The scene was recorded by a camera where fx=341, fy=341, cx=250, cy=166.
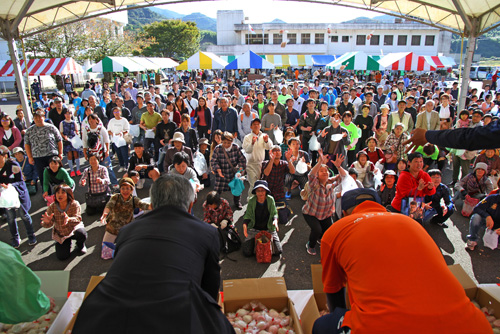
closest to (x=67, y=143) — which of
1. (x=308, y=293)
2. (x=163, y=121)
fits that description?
(x=163, y=121)

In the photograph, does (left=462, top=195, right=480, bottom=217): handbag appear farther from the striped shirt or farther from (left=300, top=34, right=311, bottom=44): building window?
(left=300, top=34, right=311, bottom=44): building window

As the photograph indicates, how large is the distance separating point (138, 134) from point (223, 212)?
14.4 feet

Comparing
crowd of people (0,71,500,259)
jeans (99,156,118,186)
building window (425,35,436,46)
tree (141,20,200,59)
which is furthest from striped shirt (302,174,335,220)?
tree (141,20,200,59)

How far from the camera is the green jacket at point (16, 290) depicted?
2178 mm

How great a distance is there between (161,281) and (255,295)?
1835mm

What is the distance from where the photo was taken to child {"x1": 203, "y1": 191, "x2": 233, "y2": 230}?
4.93 metres

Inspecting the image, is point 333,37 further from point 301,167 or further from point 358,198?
point 358,198

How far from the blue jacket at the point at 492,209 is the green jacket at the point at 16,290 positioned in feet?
17.9

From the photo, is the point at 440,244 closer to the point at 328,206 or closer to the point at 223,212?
the point at 328,206

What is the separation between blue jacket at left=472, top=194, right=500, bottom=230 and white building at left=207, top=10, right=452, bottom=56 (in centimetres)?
4989

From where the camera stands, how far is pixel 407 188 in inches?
203

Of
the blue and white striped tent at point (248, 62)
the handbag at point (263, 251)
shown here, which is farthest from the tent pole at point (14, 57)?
the blue and white striped tent at point (248, 62)

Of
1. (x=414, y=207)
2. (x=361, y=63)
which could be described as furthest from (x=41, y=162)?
(x=361, y=63)

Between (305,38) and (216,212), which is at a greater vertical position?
(305,38)
